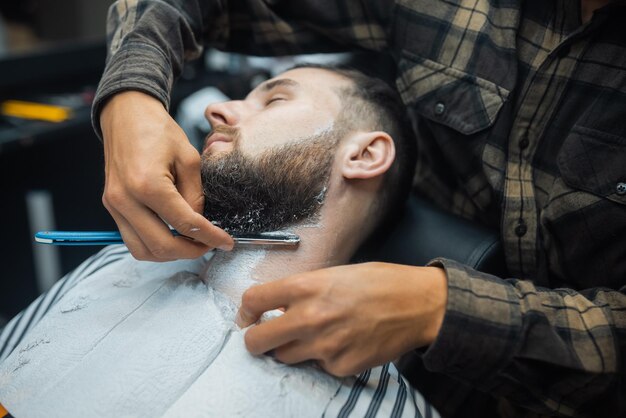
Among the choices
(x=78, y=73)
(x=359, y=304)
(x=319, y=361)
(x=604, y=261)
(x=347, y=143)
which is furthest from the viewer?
(x=78, y=73)

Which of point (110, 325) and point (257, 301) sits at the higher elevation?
point (257, 301)

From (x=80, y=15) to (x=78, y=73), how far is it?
301mm

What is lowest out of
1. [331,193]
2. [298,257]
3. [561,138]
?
[298,257]

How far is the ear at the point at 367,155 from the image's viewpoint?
3.90 feet

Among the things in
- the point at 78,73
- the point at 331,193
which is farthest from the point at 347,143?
the point at 78,73

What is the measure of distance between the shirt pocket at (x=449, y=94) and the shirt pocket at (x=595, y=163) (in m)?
0.17

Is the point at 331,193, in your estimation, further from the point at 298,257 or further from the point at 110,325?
the point at 110,325

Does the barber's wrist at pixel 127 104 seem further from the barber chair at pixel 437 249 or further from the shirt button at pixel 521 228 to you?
the shirt button at pixel 521 228

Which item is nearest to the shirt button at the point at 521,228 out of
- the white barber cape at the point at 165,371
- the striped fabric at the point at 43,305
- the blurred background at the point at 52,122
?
the white barber cape at the point at 165,371

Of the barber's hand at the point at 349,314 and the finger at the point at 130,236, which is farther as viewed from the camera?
the finger at the point at 130,236

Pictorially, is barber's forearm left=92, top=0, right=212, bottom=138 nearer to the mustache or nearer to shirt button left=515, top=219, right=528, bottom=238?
the mustache

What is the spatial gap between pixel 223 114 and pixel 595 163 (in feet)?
2.52

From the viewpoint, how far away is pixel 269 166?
3.76 ft

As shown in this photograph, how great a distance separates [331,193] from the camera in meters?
1.18
